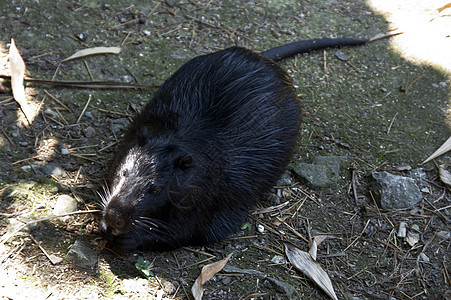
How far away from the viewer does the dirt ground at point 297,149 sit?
275 centimetres

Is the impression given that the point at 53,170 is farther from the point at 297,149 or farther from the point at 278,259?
the point at 297,149

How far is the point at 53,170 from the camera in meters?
3.21

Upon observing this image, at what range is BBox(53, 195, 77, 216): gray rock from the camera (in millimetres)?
2918

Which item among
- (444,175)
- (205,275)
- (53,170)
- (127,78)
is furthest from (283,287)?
(127,78)

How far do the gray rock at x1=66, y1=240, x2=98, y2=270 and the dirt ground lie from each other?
0.04m

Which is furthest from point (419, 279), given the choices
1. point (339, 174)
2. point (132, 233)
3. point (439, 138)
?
point (132, 233)

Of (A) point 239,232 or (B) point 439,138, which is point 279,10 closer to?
(B) point 439,138

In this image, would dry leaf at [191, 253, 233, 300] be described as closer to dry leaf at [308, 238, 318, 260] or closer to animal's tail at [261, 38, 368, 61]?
dry leaf at [308, 238, 318, 260]

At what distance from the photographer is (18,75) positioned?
3.72 metres

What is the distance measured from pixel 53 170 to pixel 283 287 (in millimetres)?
1826

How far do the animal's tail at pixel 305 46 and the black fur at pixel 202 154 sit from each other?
2.48ft

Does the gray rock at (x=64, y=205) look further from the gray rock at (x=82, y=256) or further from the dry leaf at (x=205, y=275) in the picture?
the dry leaf at (x=205, y=275)

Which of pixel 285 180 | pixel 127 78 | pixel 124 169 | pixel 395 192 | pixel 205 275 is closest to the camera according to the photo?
pixel 205 275

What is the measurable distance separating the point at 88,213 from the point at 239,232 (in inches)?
42.5
